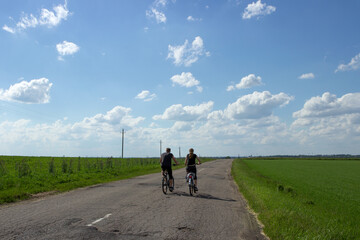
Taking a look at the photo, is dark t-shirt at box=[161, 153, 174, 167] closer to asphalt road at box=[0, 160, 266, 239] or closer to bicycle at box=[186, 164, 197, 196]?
bicycle at box=[186, 164, 197, 196]

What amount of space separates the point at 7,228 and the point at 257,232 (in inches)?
246

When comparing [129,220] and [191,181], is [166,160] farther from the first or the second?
[129,220]

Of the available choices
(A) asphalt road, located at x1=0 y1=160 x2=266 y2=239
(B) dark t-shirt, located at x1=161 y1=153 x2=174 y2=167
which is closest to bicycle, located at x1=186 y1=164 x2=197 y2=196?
(B) dark t-shirt, located at x1=161 y1=153 x2=174 y2=167

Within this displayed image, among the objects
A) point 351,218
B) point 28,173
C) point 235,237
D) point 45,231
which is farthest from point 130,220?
point 28,173

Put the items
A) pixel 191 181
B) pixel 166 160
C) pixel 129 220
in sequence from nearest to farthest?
pixel 129 220, pixel 191 181, pixel 166 160

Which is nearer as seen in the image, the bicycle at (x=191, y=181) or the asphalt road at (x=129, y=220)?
the asphalt road at (x=129, y=220)

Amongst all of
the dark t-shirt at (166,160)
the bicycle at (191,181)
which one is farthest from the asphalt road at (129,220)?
the dark t-shirt at (166,160)

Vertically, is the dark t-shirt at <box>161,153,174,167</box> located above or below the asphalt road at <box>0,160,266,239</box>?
above

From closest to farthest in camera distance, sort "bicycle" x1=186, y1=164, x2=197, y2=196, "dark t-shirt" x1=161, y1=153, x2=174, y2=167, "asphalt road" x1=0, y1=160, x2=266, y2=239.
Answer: "asphalt road" x1=0, y1=160, x2=266, y2=239
"bicycle" x1=186, y1=164, x2=197, y2=196
"dark t-shirt" x1=161, y1=153, x2=174, y2=167

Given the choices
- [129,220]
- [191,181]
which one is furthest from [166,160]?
[129,220]

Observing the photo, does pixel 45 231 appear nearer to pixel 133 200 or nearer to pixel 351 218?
pixel 133 200

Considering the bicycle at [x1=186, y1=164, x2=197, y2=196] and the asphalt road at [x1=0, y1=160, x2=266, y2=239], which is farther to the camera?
the bicycle at [x1=186, y1=164, x2=197, y2=196]

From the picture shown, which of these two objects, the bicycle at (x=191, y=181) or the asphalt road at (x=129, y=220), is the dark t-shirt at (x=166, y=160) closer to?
the bicycle at (x=191, y=181)

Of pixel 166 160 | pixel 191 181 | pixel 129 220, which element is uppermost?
pixel 166 160
